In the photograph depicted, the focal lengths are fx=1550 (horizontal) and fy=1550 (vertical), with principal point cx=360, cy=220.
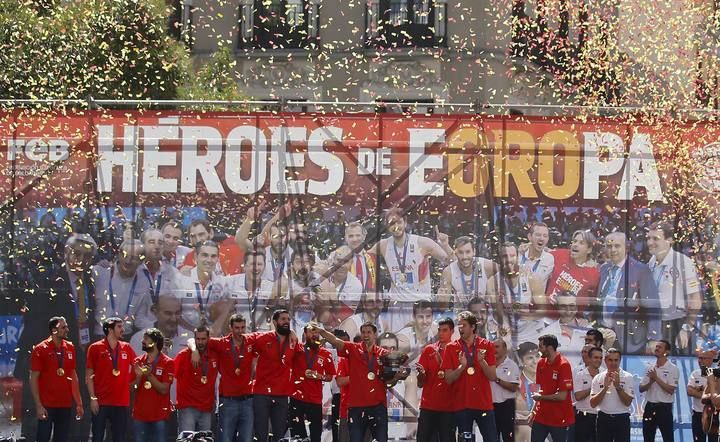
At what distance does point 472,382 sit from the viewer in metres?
13.8

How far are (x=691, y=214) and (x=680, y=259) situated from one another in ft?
1.49

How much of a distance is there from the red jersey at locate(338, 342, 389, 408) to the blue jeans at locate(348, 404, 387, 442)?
0.05 metres

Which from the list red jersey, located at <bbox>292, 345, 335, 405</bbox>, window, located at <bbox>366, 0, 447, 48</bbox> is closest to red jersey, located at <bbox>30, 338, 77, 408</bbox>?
red jersey, located at <bbox>292, 345, 335, 405</bbox>

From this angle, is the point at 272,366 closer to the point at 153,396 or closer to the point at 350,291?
the point at 153,396

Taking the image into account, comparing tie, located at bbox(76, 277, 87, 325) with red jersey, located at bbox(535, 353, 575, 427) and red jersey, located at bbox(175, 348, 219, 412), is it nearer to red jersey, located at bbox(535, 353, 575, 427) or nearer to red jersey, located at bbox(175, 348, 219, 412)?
red jersey, located at bbox(175, 348, 219, 412)

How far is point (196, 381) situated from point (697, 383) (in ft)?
15.6

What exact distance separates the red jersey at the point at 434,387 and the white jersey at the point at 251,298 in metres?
2.08

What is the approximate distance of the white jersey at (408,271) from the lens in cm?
1534

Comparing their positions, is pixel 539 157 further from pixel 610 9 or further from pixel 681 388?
pixel 610 9

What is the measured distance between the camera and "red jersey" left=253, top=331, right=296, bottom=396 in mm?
13984

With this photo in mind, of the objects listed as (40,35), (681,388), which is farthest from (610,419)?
(40,35)

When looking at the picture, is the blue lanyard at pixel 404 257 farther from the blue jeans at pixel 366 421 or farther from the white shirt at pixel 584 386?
the white shirt at pixel 584 386

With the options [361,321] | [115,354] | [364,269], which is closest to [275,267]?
[364,269]

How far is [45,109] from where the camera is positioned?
51.6 ft
